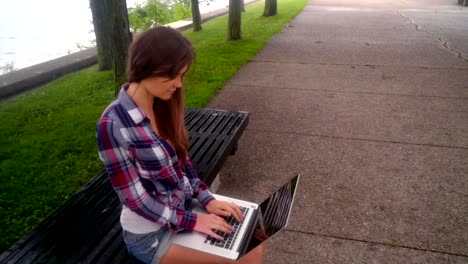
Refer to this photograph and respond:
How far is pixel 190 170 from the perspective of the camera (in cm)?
208

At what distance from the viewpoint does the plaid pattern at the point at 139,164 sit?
1.52 m

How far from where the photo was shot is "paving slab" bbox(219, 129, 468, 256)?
108 inches

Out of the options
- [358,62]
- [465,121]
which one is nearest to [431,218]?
[465,121]

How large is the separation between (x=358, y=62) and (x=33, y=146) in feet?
19.5

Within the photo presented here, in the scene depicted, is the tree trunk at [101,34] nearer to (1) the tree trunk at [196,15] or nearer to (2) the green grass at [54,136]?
(2) the green grass at [54,136]

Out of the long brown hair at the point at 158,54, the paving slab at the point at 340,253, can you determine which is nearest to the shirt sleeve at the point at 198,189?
the long brown hair at the point at 158,54

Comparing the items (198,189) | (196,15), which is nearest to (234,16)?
(196,15)

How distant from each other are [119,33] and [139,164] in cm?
362

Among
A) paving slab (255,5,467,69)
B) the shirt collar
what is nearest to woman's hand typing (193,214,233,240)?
the shirt collar

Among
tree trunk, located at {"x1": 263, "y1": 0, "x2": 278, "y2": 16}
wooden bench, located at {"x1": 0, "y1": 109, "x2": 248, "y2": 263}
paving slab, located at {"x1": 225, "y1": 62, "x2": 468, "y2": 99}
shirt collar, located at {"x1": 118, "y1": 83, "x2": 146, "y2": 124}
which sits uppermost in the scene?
shirt collar, located at {"x1": 118, "y1": 83, "x2": 146, "y2": 124}

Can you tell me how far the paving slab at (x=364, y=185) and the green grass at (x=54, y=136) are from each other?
4.47ft

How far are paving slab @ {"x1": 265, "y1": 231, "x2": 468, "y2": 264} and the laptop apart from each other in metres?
0.66

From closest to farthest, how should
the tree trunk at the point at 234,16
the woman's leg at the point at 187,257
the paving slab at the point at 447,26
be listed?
the woman's leg at the point at 187,257
the paving slab at the point at 447,26
the tree trunk at the point at 234,16

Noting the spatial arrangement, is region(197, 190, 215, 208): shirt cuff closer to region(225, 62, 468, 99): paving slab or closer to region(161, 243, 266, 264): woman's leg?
region(161, 243, 266, 264): woman's leg
